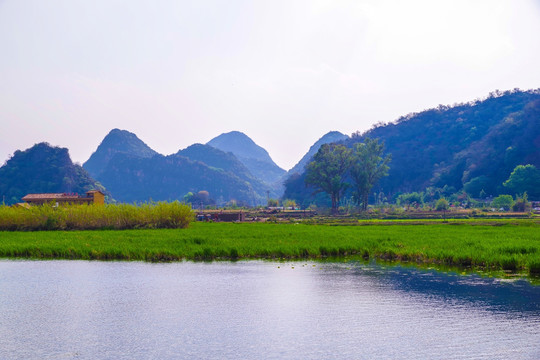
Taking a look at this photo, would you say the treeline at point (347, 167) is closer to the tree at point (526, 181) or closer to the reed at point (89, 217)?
the tree at point (526, 181)

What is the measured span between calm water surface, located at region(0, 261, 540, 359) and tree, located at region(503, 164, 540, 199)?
379ft

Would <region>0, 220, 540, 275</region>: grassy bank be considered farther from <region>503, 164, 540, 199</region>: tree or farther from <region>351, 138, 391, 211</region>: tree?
<region>503, 164, 540, 199</region>: tree

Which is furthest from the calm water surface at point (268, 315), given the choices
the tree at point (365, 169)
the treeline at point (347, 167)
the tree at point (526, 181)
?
the tree at point (526, 181)

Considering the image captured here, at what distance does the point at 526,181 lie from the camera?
130 metres

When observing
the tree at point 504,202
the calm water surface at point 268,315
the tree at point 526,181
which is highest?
the tree at point 526,181

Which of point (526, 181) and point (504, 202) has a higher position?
point (526, 181)

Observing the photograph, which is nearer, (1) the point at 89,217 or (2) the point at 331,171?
(1) the point at 89,217

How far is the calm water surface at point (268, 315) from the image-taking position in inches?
582

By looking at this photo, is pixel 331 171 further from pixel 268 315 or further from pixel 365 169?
pixel 268 315

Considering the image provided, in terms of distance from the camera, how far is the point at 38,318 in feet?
60.6

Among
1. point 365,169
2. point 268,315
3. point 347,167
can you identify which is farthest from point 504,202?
point 268,315

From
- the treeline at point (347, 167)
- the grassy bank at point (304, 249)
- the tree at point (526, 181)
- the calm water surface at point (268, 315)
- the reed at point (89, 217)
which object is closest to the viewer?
the calm water surface at point (268, 315)

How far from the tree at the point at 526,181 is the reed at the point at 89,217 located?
102m

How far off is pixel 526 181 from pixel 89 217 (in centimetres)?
11025
